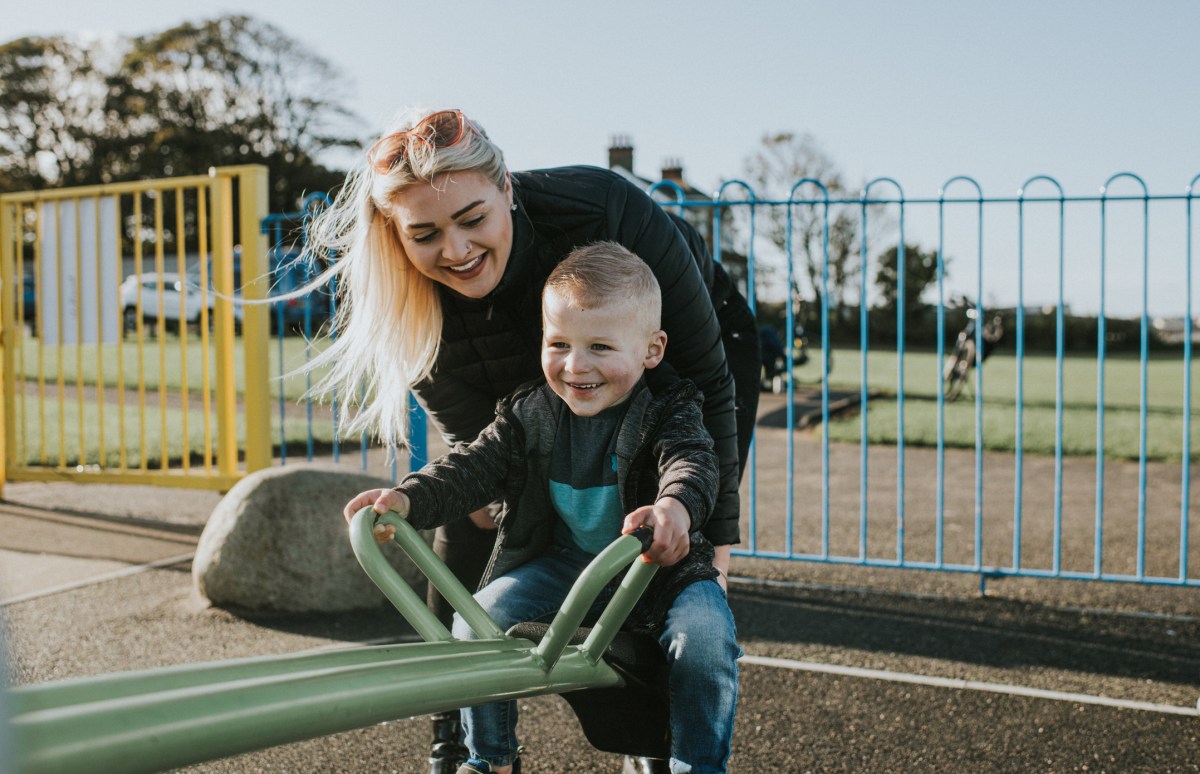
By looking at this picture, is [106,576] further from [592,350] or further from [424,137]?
[592,350]

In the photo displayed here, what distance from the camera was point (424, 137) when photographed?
198 centimetres

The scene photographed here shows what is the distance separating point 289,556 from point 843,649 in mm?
2313

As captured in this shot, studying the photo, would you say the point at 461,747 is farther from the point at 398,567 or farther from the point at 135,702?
the point at 398,567

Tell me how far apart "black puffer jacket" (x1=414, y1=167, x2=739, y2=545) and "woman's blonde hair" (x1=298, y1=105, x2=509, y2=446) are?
0.09m

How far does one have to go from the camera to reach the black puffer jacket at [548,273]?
6.95 feet

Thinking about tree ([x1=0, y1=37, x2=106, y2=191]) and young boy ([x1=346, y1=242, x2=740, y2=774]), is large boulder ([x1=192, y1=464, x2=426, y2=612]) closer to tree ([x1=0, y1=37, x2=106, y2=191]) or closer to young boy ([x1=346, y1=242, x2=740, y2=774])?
young boy ([x1=346, y1=242, x2=740, y2=774])

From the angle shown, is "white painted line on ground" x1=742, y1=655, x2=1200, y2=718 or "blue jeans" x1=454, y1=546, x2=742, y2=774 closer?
"blue jeans" x1=454, y1=546, x2=742, y2=774

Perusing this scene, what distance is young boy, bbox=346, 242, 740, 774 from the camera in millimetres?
1751

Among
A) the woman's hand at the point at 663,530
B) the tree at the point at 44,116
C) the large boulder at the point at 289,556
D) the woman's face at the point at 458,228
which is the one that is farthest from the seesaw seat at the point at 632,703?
the tree at the point at 44,116

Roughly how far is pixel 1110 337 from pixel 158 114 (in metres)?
38.2

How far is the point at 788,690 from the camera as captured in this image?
3428 millimetres

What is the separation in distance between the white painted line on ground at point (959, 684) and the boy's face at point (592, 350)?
209 cm

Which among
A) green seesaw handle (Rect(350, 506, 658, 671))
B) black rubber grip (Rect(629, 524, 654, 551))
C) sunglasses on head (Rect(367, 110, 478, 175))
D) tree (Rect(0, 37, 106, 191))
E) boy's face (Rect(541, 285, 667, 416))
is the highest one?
tree (Rect(0, 37, 106, 191))

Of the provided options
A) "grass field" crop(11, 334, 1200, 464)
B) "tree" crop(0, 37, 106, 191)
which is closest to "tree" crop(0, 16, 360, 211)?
"tree" crop(0, 37, 106, 191)
